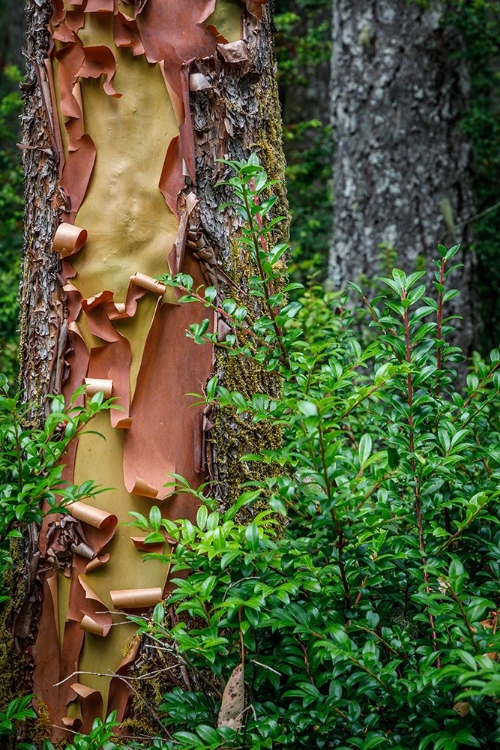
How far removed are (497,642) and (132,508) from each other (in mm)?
818

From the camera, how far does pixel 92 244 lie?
5.43 ft

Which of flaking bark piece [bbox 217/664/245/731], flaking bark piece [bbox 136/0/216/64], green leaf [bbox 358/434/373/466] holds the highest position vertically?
flaking bark piece [bbox 136/0/216/64]

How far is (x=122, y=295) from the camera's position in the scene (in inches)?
64.9

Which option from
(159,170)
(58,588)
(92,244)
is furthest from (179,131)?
(58,588)

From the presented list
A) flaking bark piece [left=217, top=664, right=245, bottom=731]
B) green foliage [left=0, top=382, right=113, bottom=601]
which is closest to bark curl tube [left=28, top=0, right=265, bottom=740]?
green foliage [left=0, top=382, right=113, bottom=601]

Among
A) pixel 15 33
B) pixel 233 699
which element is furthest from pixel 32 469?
pixel 15 33

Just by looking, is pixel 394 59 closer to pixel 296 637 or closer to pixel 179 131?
pixel 179 131

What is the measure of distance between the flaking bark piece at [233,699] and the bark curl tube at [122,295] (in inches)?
14.9

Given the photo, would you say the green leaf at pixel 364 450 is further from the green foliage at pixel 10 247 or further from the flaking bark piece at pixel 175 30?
the green foliage at pixel 10 247

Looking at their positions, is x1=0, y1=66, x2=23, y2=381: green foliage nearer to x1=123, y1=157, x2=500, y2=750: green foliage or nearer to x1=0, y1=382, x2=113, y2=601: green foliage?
x1=0, y1=382, x2=113, y2=601: green foliage

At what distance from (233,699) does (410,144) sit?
3.78 meters

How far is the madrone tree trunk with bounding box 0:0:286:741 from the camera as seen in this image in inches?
63.1

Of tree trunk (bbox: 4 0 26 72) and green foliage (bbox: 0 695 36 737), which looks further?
tree trunk (bbox: 4 0 26 72)

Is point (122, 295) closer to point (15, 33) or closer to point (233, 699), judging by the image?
point (233, 699)
